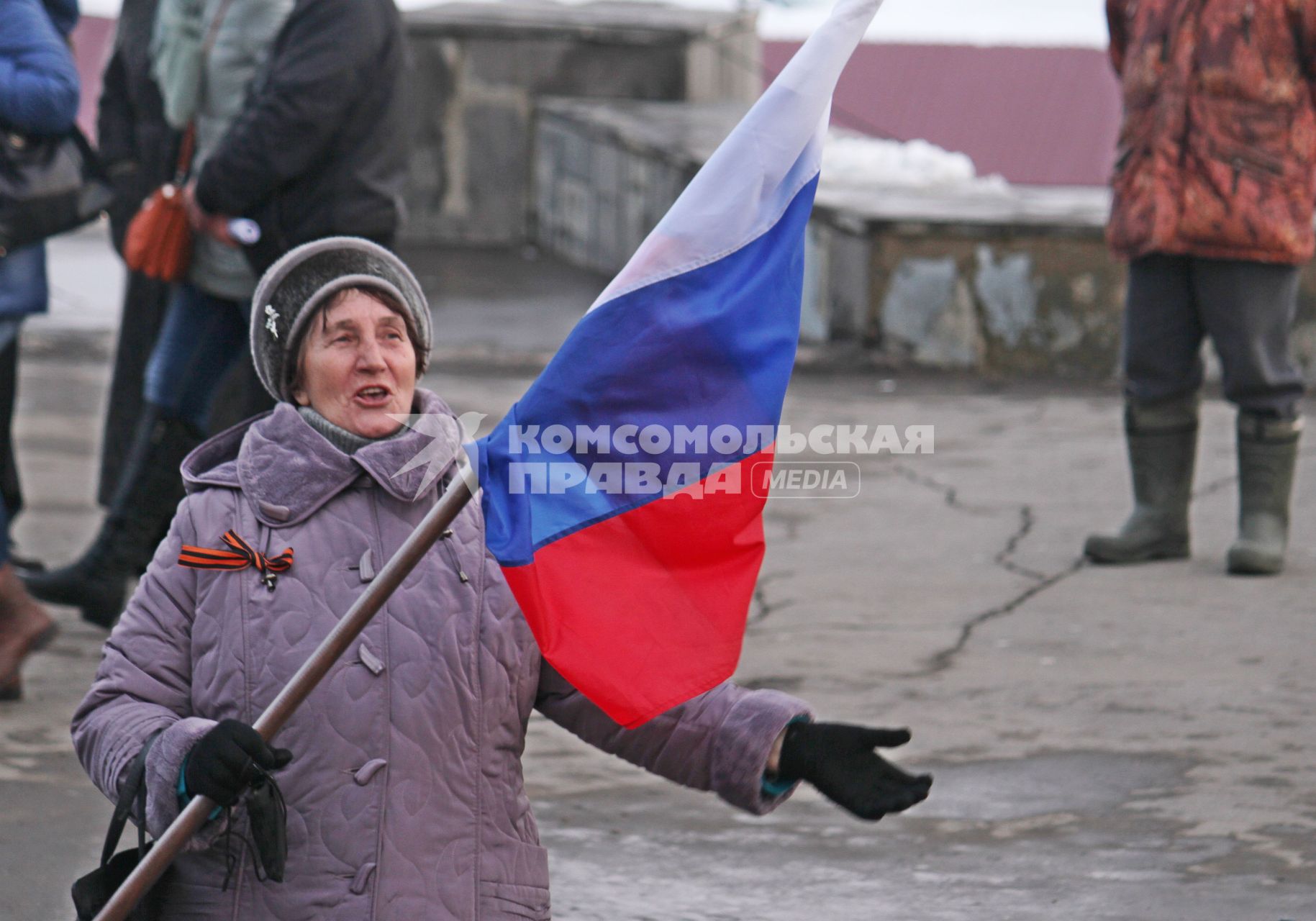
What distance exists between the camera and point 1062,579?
5844 millimetres

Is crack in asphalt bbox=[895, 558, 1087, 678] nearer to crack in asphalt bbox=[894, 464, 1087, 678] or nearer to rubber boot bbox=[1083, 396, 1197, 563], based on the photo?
crack in asphalt bbox=[894, 464, 1087, 678]

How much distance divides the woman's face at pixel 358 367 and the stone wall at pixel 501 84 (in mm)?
8874

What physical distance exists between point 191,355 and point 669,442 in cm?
309

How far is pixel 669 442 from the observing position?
8.12 feet

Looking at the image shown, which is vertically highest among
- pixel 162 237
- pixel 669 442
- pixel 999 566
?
pixel 669 442

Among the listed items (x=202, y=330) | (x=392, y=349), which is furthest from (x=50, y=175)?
(x=392, y=349)

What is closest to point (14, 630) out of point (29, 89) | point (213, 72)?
point (29, 89)

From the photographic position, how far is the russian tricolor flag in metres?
2.44

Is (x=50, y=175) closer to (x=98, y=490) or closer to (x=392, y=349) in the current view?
(x=98, y=490)

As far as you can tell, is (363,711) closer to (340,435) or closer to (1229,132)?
(340,435)

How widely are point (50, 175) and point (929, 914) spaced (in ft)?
8.80

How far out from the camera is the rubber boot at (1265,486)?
575cm

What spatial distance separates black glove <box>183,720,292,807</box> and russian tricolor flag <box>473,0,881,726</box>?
1.14 ft

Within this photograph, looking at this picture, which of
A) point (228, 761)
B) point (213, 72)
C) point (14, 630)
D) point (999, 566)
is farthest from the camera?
point (999, 566)
